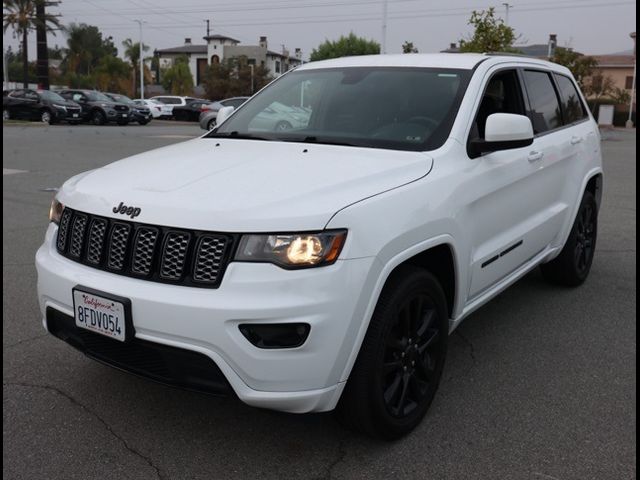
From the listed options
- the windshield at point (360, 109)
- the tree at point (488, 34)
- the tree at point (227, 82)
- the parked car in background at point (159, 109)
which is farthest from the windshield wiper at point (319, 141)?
the tree at point (227, 82)

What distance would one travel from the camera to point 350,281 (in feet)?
8.39

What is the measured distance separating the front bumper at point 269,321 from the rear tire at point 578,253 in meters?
3.12


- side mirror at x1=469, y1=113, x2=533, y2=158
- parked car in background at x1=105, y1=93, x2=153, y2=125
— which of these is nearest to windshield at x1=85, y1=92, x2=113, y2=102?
parked car in background at x1=105, y1=93, x2=153, y2=125

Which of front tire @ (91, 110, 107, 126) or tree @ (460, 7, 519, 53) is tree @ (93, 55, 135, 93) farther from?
tree @ (460, 7, 519, 53)

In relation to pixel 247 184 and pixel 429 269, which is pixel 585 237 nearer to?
pixel 429 269

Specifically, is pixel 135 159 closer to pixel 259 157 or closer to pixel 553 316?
pixel 259 157

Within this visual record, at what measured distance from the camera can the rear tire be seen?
5.20 meters

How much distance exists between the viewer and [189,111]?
3747cm

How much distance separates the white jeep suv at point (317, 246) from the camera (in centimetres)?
254

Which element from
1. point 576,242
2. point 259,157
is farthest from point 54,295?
point 576,242

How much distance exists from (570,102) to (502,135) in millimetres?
2207

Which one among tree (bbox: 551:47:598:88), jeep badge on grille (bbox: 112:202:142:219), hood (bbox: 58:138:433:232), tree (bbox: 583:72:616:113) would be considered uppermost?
tree (bbox: 551:47:598:88)

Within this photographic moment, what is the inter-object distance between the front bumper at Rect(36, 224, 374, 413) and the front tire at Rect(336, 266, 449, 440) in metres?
0.17

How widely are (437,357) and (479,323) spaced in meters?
1.43
